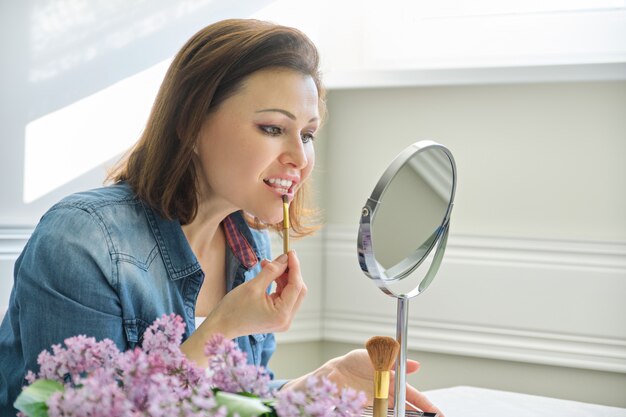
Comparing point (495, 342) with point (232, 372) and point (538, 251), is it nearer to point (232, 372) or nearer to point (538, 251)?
point (538, 251)

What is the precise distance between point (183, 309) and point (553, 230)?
43.1 inches

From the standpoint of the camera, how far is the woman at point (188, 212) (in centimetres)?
129

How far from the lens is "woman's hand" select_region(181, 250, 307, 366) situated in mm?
1236

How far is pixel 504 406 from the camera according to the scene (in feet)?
4.66

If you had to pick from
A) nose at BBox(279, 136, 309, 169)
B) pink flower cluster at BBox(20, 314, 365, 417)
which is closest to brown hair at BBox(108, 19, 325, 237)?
nose at BBox(279, 136, 309, 169)

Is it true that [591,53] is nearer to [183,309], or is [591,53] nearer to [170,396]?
[183,309]

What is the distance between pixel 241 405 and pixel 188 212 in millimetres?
904

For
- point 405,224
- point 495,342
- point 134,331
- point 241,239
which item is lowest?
point 495,342

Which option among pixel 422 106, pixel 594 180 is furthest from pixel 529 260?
pixel 422 106

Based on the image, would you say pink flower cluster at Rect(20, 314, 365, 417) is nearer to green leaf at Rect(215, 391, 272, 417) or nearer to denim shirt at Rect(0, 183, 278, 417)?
green leaf at Rect(215, 391, 272, 417)

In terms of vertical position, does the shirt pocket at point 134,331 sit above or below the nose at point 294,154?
below

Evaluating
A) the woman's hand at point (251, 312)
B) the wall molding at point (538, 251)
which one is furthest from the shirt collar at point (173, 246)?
the wall molding at point (538, 251)

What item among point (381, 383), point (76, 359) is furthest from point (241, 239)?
point (76, 359)

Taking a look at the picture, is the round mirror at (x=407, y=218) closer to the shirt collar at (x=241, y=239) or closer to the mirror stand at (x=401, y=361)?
the mirror stand at (x=401, y=361)
